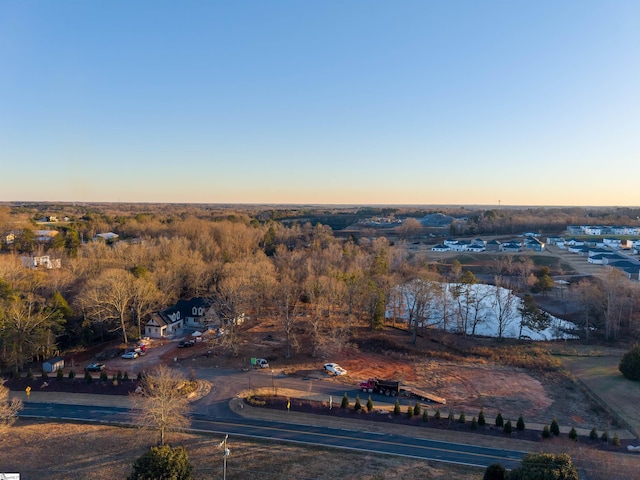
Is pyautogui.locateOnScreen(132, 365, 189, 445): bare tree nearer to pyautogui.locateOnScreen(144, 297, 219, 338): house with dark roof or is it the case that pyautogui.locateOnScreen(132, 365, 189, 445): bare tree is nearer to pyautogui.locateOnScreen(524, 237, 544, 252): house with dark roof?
pyautogui.locateOnScreen(144, 297, 219, 338): house with dark roof

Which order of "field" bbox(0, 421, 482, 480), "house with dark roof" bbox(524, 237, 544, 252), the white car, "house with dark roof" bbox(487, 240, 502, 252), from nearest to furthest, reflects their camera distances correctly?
1. "field" bbox(0, 421, 482, 480)
2. the white car
3. "house with dark roof" bbox(524, 237, 544, 252)
4. "house with dark roof" bbox(487, 240, 502, 252)

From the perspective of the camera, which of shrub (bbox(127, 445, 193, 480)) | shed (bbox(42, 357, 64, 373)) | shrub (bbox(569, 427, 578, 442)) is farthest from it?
shed (bbox(42, 357, 64, 373))

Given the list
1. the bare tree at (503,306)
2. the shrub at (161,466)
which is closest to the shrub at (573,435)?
the shrub at (161,466)

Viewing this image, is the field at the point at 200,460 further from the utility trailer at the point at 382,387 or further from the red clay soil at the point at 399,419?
the utility trailer at the point at 382,387

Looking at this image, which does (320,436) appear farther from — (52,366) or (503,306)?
(503,306)

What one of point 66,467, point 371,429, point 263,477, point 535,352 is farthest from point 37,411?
point 535,352

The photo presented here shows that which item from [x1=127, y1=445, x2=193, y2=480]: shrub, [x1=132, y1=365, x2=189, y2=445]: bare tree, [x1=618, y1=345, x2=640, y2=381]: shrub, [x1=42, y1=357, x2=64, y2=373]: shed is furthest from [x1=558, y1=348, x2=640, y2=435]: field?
[x1=42, y1=357, x2=64, y2=373]: shed

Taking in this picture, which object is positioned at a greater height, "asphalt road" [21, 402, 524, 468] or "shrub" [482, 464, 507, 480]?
"shrub" [482, 464, 507, 480]
